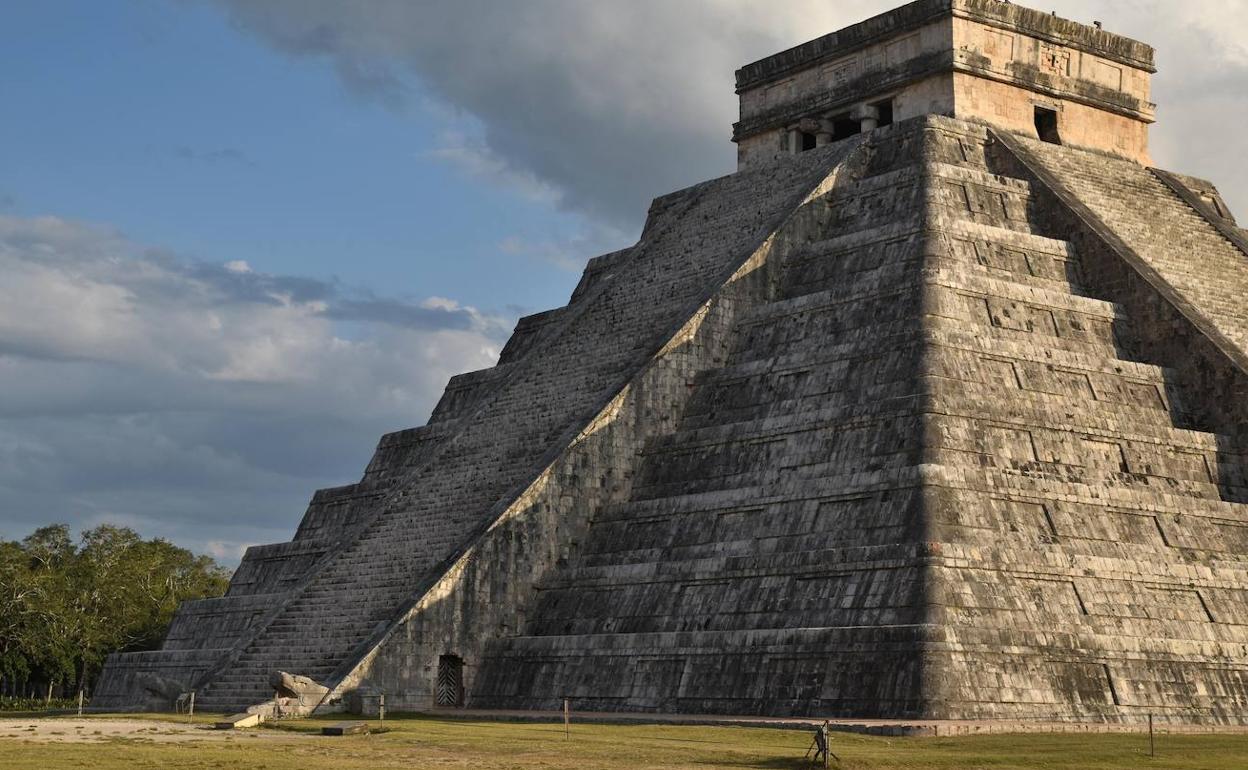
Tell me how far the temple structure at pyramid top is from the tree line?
2462cm

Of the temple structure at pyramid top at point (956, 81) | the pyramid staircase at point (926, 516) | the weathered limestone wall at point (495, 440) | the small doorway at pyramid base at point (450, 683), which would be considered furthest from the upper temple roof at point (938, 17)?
the small doorway at pyramid base at point (450, 683)

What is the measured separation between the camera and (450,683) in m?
32.0

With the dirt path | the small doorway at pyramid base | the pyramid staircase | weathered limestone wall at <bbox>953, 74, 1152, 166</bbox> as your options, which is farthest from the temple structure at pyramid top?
the dirt path

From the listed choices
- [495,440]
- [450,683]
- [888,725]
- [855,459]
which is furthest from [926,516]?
[495,440]

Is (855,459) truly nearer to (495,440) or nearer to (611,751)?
(611,751)

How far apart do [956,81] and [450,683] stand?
15983 millimetres

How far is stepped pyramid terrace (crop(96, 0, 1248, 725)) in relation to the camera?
27141 mm

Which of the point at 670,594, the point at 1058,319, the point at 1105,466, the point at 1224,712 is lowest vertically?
the point at 1224,712

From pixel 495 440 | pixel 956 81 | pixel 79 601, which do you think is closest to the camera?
pixel 495 440

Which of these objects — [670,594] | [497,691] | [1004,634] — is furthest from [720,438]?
[1004,634]

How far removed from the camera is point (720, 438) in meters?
32.5

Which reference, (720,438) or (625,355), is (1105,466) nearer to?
(720,438)

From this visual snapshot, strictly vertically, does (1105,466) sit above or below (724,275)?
below

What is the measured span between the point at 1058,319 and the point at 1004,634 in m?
8.52
